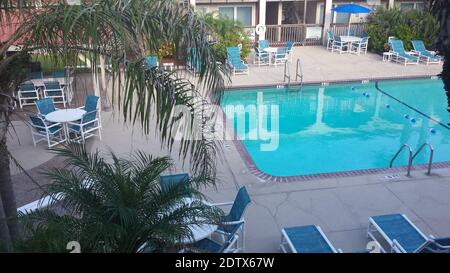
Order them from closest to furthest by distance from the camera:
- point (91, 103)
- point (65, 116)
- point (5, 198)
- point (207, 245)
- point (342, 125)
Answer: point (5, 198)
point (207, 245)
point (65, 116)
point (91, 103)
point (342, 125)

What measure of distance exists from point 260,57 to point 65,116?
32.9 ft

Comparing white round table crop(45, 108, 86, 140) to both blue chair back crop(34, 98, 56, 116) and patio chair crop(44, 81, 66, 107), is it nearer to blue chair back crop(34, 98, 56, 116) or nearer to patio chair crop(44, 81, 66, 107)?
blue chair back crop(34, 98, 56, 116)

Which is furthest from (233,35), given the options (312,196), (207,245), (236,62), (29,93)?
(207,245)

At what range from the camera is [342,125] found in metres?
13.5

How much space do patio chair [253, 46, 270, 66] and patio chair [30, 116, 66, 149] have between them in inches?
386

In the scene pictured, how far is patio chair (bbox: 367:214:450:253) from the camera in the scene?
19.8 feet

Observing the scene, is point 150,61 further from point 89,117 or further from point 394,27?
point 394,27

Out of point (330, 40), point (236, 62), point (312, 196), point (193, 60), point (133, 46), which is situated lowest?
point (312, 196)

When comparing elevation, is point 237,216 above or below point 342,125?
above

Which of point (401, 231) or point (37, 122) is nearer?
point (401, 231)

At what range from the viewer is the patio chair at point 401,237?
19.8 ft

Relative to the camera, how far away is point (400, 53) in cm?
1864

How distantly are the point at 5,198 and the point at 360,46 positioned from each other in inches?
708

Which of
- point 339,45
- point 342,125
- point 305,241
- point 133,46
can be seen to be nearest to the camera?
point 133,46
